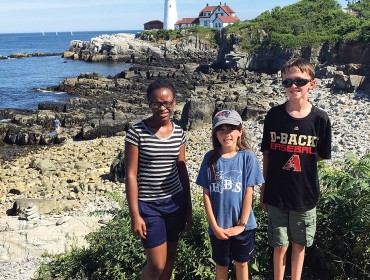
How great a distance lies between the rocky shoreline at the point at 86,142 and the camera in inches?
274

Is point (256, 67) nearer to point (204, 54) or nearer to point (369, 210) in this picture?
point (204, 54)

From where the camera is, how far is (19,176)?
49.7 ft

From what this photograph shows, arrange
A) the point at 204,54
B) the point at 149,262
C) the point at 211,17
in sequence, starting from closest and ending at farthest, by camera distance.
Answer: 1. the point at 149,262
2. the point at 204,54
3. the point at 211,17

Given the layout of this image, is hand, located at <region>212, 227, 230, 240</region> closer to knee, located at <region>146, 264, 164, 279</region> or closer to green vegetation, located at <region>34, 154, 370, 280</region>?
knee, located at <region>146, 264, 164, 279</region>

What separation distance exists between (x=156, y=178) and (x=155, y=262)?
2.65ft

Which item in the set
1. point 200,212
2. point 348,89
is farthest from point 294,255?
point 348,89

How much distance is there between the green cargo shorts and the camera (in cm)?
406

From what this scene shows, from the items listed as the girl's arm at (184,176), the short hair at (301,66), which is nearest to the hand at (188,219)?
the girl's arm at (184,176)

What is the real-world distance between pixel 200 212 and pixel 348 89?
22519 mm

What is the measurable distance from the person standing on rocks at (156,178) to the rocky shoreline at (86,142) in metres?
2.36

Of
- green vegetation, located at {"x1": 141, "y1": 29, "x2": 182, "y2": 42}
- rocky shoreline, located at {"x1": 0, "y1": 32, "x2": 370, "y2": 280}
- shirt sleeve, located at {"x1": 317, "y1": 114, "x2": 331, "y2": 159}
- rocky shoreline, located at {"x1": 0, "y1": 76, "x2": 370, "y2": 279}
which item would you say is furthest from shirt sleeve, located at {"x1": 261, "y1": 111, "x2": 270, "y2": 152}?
green vegetation, located at {"x1": 141, "y1": 29, "x2": 182, "y2": 42}

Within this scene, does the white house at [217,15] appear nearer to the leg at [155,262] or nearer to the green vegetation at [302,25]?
the green vegetation at [302,25]

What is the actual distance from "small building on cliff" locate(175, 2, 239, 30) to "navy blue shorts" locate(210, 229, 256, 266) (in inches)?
3433

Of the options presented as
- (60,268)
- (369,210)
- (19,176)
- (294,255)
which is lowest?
(19,176)
